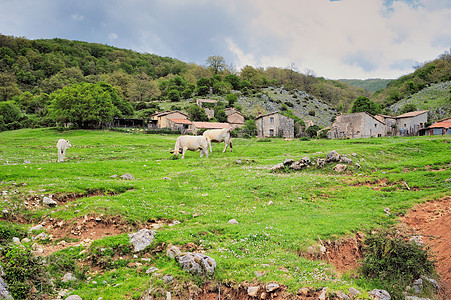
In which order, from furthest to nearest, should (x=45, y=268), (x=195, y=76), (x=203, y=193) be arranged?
(x=195, y=76) → (x=203, y=193) → (x=45, y=268)

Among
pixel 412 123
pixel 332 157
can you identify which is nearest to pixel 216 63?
pixel 412 123

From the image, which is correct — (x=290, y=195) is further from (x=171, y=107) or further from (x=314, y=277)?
(x=171, y=107)

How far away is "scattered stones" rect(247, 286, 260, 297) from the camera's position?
26.6 ft

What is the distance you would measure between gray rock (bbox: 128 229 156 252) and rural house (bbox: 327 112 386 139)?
7214cm

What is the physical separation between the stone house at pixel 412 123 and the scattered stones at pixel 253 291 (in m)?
88.1

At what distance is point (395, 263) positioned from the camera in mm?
9609

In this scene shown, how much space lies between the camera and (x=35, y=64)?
6585 inches

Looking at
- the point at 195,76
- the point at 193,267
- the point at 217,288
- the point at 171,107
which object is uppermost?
the point at 195,76

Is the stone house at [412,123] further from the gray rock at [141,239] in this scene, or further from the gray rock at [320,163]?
the gray rock at [141,239]

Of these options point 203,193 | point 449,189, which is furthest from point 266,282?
point 449,189

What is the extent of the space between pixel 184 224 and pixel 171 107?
10332cm

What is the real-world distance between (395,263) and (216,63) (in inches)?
7134

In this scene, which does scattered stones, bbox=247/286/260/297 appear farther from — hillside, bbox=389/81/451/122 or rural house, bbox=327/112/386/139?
hillside, bbox=389/81/451/122

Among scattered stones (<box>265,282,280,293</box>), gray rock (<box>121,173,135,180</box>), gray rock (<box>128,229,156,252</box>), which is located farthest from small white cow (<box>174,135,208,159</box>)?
scattered stones (<box>265,282,280,293</box>)
